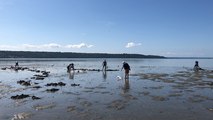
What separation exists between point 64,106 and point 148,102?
5.36 meters

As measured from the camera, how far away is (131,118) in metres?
14.0

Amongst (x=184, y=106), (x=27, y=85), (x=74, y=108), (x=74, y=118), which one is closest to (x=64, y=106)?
(x=74, y=108)

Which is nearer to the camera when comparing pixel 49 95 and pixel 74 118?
pixel 74 118

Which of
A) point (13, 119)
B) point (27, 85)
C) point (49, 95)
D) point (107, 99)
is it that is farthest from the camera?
point (27, 85)

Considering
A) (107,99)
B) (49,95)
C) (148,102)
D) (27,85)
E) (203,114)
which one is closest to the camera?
(203,114)

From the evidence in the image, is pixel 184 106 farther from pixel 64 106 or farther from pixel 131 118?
pixel 64 106

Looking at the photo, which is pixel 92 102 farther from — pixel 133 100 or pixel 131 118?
pixel 131 118

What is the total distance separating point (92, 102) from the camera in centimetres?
1848

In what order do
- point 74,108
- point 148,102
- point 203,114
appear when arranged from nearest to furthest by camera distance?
point 203,114 < point 74,108 < point 148,102

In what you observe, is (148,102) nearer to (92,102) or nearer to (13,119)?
(92,102)

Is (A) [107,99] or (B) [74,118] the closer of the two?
(B) [74,118]

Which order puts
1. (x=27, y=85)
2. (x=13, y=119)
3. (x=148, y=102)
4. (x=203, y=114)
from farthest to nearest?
1. (x=27, y=85)
2. (x=148, y=102)
3. (x=203, y=114)
4. (x=13, y=119)

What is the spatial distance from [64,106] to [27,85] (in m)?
12.9

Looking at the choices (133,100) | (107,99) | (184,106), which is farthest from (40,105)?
(184,106)
